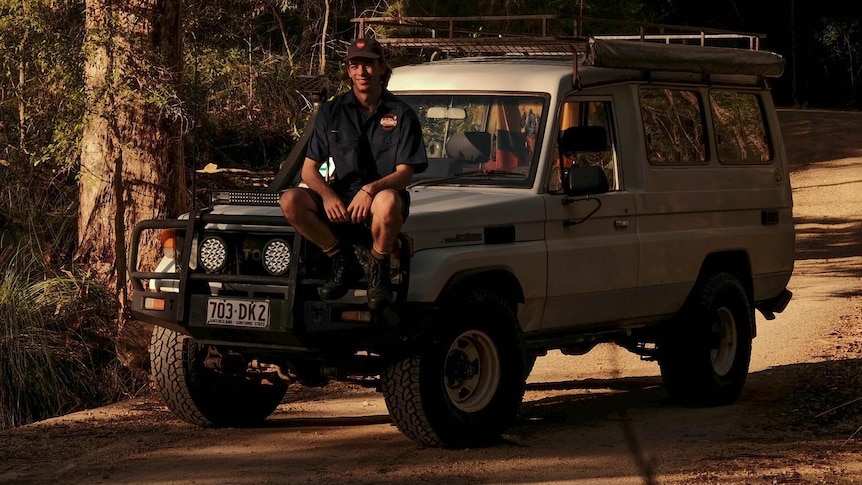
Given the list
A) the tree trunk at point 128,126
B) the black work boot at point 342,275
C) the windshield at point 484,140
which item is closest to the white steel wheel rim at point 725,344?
the windshield at point 484,140

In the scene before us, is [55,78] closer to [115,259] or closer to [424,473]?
[115,259]

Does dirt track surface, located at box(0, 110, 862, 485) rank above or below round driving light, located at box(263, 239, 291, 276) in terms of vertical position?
below

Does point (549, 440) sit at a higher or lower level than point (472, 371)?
lower

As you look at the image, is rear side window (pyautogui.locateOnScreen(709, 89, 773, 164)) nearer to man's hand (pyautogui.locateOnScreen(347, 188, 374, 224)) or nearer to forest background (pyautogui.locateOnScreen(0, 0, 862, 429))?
forest background (pyautogui.locateOnScreen(0, 0, 862, 429))

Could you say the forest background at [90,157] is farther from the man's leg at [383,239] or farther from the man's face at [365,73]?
the man's leg at [383,239]

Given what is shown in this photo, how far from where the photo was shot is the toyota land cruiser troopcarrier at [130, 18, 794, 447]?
6961mm

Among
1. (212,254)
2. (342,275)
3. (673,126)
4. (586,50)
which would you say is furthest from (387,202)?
(673,126)

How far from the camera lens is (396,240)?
670 centimetres

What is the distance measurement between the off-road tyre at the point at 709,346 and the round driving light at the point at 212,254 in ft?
10.9

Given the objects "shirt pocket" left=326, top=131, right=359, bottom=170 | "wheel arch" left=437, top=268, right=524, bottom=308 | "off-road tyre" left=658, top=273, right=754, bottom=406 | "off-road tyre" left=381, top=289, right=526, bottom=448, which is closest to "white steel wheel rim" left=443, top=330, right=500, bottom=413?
"off-road tyre" left=381, top=289, right=526, bottom=448

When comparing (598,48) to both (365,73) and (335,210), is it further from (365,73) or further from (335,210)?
(335,210)

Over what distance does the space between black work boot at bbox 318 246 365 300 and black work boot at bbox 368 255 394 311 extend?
A: 15 cm

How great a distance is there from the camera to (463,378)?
7359mm

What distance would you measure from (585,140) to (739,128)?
2.11 m
